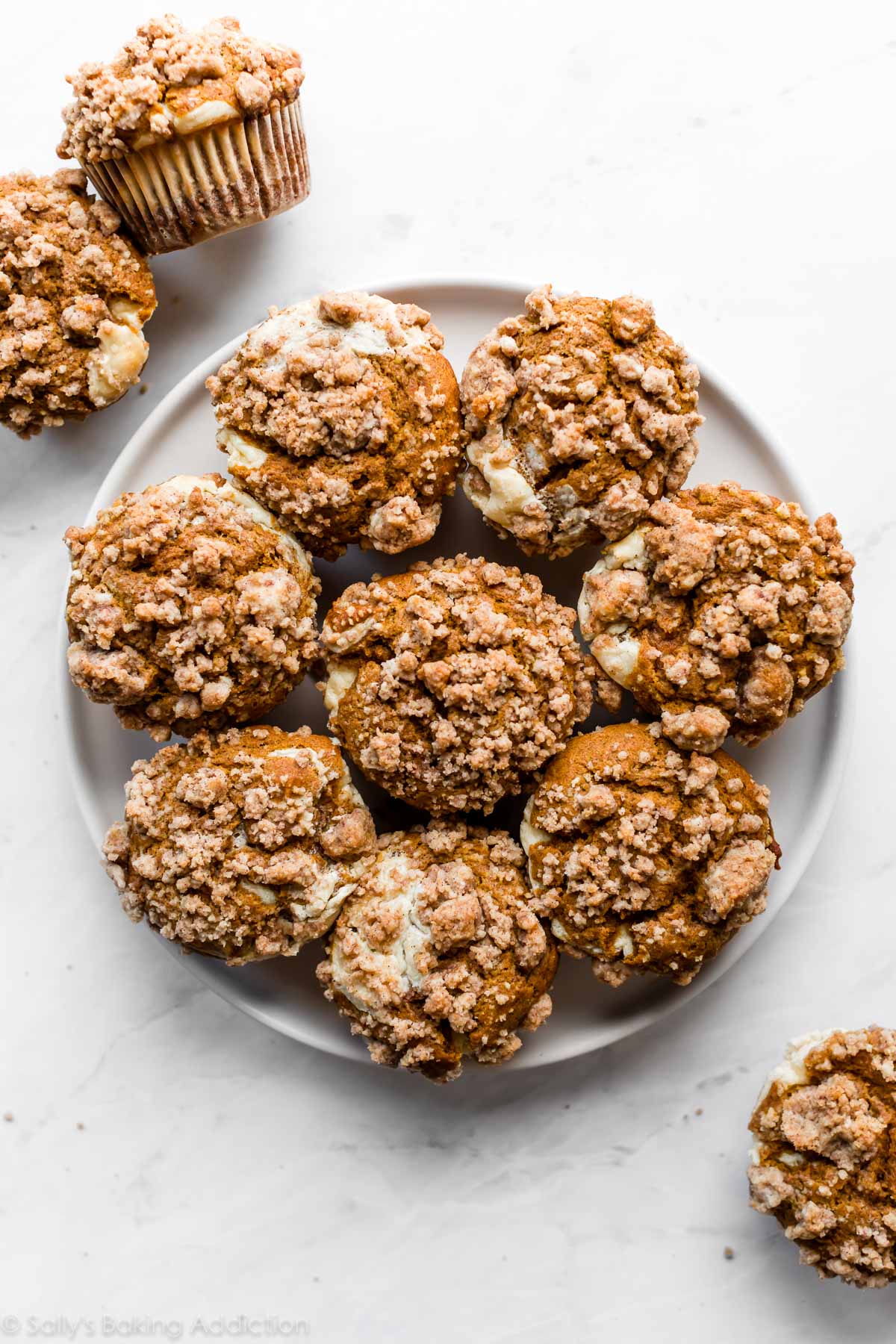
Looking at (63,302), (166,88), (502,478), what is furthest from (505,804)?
(166,88)

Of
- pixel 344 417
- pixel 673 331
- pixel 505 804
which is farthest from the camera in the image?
pixel 673 331

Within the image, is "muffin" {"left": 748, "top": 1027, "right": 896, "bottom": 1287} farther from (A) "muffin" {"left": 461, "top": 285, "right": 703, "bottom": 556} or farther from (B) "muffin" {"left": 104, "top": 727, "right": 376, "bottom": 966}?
(A) "muffin" {"left": 461, "top": 285, "right": 703, "bottom": 556}

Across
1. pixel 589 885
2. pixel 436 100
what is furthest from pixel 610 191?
pixel 589 885

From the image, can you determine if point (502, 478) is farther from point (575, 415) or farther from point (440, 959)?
point (440, 959)

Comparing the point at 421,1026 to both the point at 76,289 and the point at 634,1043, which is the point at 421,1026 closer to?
the point at 634,1043

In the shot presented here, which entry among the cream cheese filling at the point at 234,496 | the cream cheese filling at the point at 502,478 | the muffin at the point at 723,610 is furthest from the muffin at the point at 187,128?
the muffin at the point at 723,610

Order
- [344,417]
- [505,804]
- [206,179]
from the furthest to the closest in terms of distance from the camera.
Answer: [505,804] < [206,179] < [344,417]

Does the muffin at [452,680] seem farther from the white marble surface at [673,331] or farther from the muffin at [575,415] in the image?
the white marble surface at [673,331]
